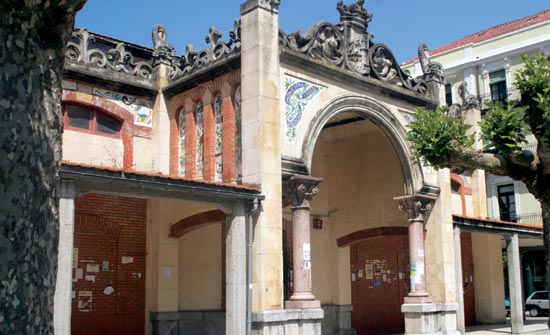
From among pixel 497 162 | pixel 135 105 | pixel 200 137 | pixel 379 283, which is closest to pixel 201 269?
pixel 200 137

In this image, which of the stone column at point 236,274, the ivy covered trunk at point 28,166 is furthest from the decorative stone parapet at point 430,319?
the ivy covered trunk at point 28,166

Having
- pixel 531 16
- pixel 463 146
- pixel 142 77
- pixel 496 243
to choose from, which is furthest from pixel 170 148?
pixel 531 16

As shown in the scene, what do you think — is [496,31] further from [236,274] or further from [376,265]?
[236,274]

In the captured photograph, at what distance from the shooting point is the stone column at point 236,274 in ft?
41.5

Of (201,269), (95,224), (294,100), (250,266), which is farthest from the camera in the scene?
(201,269)

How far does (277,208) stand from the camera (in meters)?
13.7

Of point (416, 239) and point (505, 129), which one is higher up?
point (505, 129)

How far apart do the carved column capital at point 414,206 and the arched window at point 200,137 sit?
5.36 metres

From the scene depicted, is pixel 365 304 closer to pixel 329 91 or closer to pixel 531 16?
pixel 329 91

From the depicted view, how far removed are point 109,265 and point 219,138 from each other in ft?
12.6

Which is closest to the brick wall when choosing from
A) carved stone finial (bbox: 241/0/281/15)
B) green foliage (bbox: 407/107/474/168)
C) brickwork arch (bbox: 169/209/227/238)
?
brickwork arch (bbox: 169/209/227/238)

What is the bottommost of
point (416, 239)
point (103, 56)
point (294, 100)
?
point (416, 239)

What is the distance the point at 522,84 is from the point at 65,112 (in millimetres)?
9656

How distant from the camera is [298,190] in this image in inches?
571
